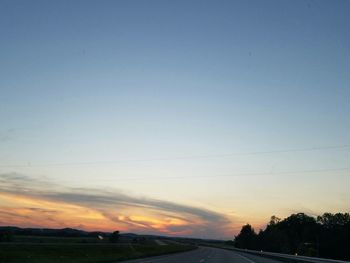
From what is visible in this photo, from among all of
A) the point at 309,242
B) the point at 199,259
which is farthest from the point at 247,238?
the point at 199,259

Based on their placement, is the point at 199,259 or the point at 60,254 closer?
the point at 199,259

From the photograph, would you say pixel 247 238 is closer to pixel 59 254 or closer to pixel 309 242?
pixel 309 242

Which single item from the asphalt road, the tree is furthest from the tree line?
the asphalt road

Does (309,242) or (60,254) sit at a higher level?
(309,242)

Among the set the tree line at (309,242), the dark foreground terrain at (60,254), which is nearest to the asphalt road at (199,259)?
the dark foreground terrain at (60,254)

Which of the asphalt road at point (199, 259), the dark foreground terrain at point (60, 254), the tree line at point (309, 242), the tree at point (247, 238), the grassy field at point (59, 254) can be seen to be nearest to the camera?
the grassy field at point (59, 254)

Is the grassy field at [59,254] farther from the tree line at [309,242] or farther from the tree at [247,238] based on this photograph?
the tree at [247,238]

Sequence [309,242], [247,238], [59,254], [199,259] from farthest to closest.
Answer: [247,238]
[309,242]
[59,254]
[199,259]

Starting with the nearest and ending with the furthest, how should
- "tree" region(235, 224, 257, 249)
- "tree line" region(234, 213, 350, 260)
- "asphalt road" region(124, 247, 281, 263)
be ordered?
"asphalt road" region(124, 247, 281, 263) < "tree line" region(234, 213, 350, 260) < "tree" region(235, 224, 257, 249)

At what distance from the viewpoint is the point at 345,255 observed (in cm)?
10344

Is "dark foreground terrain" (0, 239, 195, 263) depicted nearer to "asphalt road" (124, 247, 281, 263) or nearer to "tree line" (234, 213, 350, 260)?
"asphalt road" (124, 247, 281, 263)

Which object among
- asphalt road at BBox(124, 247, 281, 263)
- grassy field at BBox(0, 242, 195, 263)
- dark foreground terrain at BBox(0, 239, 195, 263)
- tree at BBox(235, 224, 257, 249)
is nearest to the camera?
grassy field at BBox(0, 242, 195, 263)

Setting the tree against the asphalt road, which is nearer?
the asphalt road

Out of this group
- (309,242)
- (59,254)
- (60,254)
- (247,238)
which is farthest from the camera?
(247,238)
